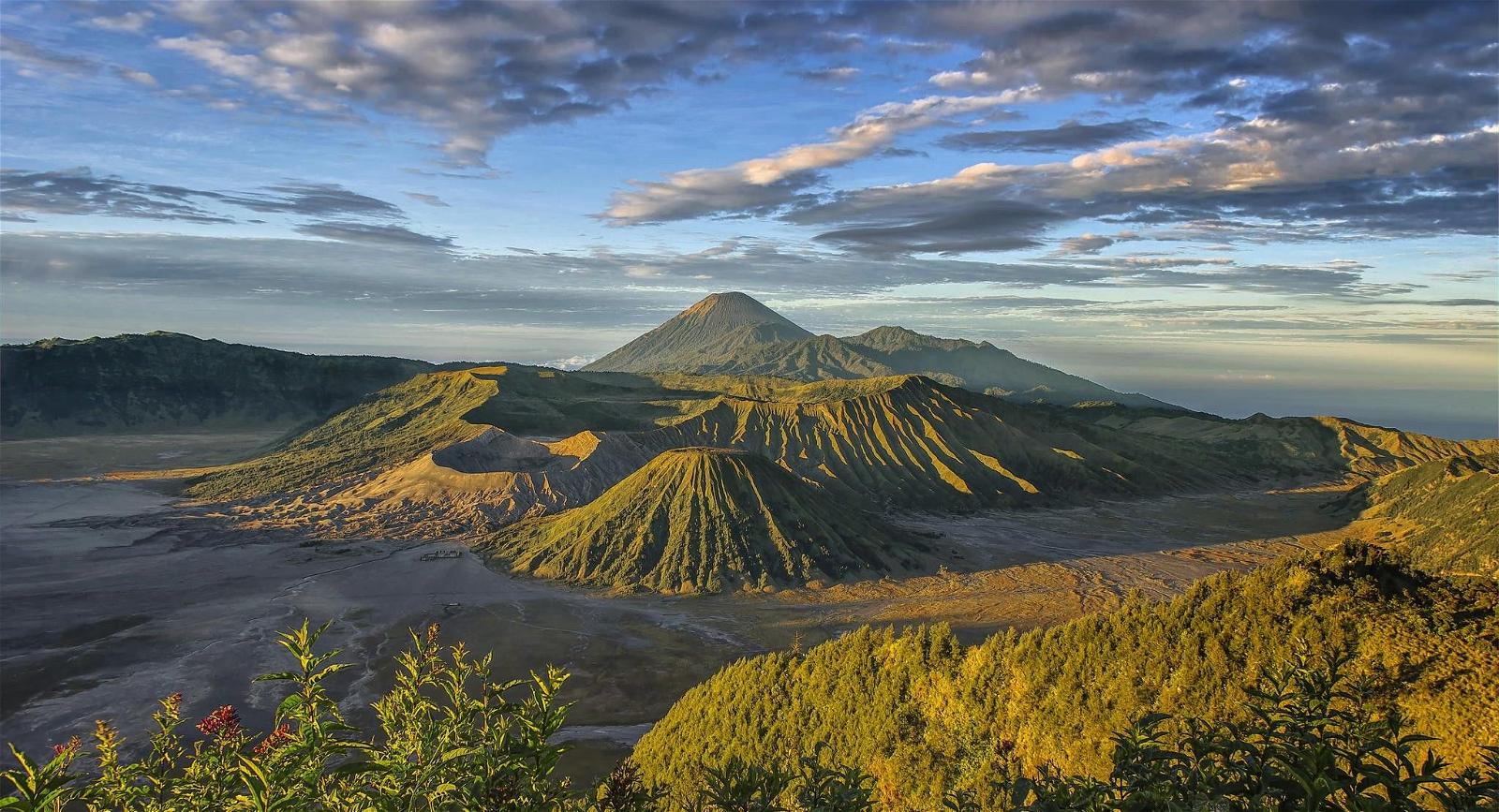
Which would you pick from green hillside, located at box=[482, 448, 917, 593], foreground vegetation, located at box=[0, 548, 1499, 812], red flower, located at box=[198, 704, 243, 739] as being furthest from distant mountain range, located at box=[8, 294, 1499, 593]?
red flower, located at box=[198, 704, 243, 739]

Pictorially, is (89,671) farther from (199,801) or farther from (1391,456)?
(1391,456)

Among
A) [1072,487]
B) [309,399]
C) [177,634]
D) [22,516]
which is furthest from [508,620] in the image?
[309,399]

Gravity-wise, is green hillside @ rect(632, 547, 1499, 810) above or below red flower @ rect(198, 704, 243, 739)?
below

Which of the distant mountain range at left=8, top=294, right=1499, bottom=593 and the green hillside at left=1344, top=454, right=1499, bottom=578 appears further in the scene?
the distant mountain range at left=8, top=294, right=1499, bottom=593

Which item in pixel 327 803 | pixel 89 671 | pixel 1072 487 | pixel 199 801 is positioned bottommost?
pixel 89 671

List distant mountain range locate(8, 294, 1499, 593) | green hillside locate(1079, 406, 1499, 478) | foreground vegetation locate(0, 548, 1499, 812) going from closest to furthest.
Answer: foreground vegetation locate(0, 548, 1499, 812) → distant mountain range locate(8, 294, 1499, 593) → green hillside locate(1079, 406, 1499, 478)

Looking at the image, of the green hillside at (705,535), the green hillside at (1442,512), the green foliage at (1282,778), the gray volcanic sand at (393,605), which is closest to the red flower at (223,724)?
the green foliage at (1282,778)

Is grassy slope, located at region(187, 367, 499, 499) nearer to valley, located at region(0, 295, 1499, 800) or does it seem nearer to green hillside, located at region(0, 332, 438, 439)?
valley, located at region(0, 295, 1499, 800)
